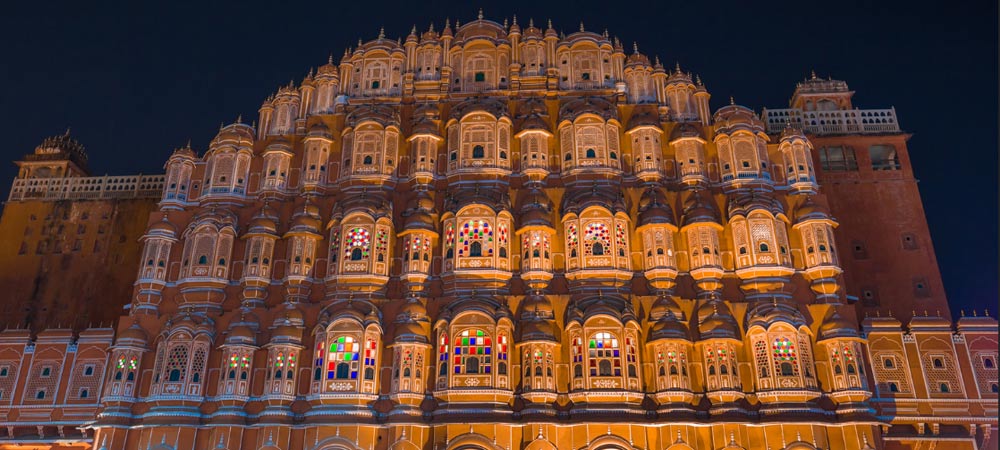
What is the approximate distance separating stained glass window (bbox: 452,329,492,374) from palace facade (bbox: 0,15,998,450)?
0.27 ft

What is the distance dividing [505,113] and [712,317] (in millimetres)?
12122

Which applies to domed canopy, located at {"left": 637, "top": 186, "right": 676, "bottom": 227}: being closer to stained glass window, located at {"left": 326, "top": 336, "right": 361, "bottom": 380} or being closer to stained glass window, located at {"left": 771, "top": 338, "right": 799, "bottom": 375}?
stained glass window, located at {"left": 771, "top": 338, "right": 799, "bottom": 375}

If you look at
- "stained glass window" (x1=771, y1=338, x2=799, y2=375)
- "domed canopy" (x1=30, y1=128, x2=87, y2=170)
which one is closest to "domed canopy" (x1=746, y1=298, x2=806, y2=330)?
"stained glass window" (x1=771, y1=338, x2=799, y2=375)

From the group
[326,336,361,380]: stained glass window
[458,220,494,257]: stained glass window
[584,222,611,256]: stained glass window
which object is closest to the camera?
[326,336,361,380]: stained glass window

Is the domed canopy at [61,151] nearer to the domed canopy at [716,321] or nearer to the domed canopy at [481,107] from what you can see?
the domed canopy at [481,107]

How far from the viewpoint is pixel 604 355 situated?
26.6 metres

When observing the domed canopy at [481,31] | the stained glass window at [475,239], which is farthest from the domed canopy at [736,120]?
the stained glass window at [475,239]

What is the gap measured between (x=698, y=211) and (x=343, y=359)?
14.7 meters

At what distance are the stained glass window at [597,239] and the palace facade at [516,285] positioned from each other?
3.7 inches

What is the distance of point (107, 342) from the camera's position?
3089 centimetres

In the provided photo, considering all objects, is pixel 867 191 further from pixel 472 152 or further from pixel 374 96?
pixel 374 96

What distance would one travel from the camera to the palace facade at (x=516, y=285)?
86.0ft

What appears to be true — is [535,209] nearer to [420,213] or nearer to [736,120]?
[420,213]

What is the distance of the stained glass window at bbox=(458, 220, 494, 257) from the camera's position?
2884cm
